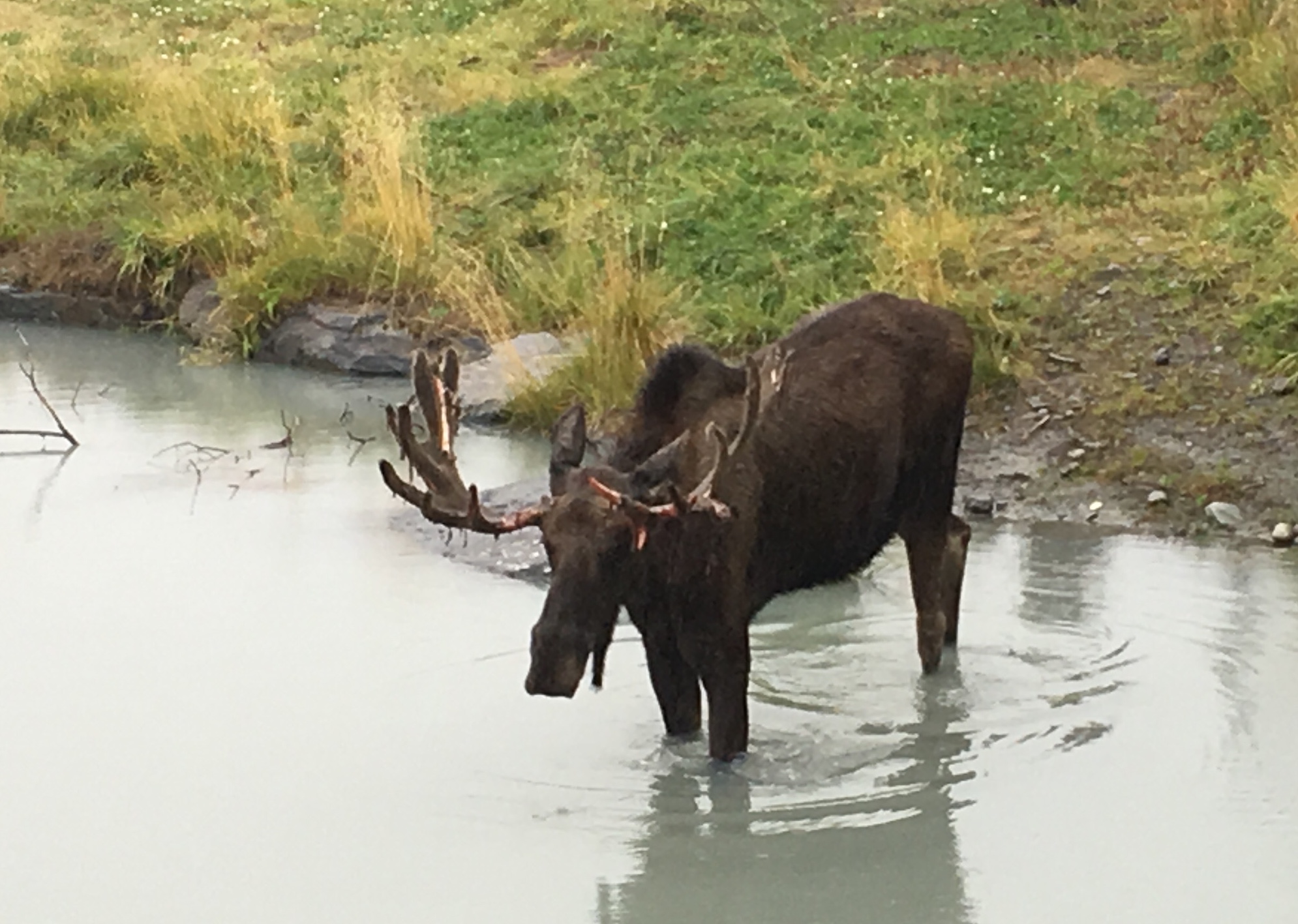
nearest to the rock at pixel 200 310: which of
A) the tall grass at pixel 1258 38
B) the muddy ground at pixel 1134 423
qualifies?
the muddy ground at pixel 1134 423

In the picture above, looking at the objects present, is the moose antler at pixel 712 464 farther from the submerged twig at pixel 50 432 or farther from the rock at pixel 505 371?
the submerged twig at pixel 50 432

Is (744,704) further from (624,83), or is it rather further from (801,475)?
(624,83)

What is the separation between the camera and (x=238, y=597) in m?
7.59

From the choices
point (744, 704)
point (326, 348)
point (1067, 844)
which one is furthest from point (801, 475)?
point (326, 348)

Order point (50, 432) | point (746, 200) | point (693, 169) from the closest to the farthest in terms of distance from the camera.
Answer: point (50, 432), point (746, 200), point (693, 169)

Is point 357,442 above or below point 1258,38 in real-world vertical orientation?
below

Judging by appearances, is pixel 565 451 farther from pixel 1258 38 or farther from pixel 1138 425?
pixel 1258 38

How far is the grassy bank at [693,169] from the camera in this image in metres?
10.3

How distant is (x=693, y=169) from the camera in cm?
1265

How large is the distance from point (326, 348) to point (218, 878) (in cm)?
680

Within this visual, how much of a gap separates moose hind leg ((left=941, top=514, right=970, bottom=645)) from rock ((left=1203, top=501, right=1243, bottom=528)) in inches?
68.2

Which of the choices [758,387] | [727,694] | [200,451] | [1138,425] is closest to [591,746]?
[727,694]

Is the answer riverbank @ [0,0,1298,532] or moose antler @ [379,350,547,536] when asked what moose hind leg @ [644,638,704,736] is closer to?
moose antler @ [379,350,547,536]

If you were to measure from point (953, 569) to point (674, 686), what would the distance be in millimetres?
1258
